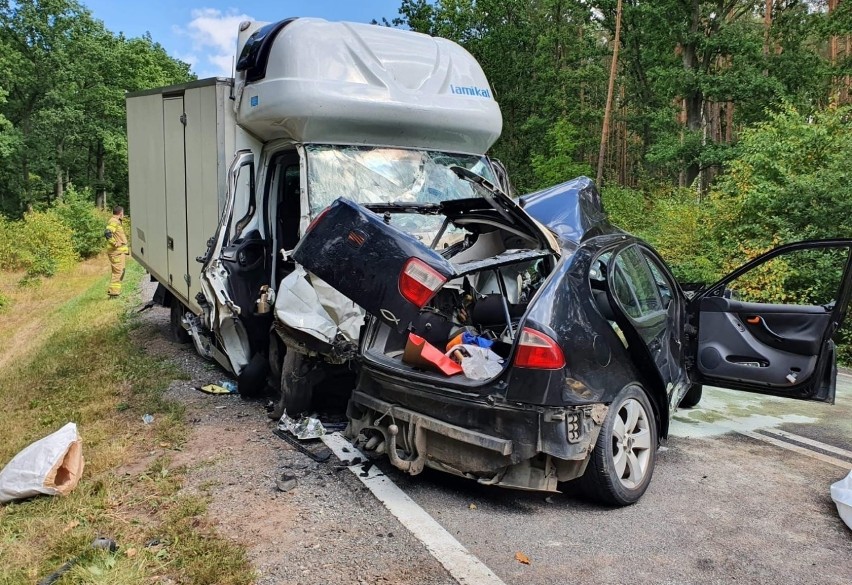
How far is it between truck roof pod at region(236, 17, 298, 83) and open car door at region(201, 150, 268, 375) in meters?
0.72

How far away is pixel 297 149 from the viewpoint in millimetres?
5410

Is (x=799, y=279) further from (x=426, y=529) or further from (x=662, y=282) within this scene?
(x=426, y=529)

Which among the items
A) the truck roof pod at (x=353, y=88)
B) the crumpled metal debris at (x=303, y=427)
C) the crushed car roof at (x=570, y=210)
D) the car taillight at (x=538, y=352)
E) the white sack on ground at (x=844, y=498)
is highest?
the truck roof pod at (x=353, y=88)

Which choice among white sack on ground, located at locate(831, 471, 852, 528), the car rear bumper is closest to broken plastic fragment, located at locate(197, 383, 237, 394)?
the car rear bumper

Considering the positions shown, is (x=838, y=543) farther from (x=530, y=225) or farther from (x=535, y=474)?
(x=530, y=225)

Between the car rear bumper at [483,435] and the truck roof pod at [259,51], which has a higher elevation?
the truck roof pod at [259,51]

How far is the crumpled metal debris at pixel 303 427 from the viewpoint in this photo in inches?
182

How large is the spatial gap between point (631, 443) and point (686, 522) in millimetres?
502

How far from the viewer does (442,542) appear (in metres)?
3.21

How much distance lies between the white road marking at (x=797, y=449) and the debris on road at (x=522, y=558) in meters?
2.63

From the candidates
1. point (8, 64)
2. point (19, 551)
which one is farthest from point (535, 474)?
point (8, 64)

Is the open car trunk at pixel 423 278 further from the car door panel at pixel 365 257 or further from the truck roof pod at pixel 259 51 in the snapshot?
the truck roof pod at pixel 259 51

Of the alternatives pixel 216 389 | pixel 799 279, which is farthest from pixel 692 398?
pixel 216 389

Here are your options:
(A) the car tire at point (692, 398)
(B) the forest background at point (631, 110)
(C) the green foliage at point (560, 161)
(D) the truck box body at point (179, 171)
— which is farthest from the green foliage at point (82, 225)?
(A) the car tire at point (692, 398)
